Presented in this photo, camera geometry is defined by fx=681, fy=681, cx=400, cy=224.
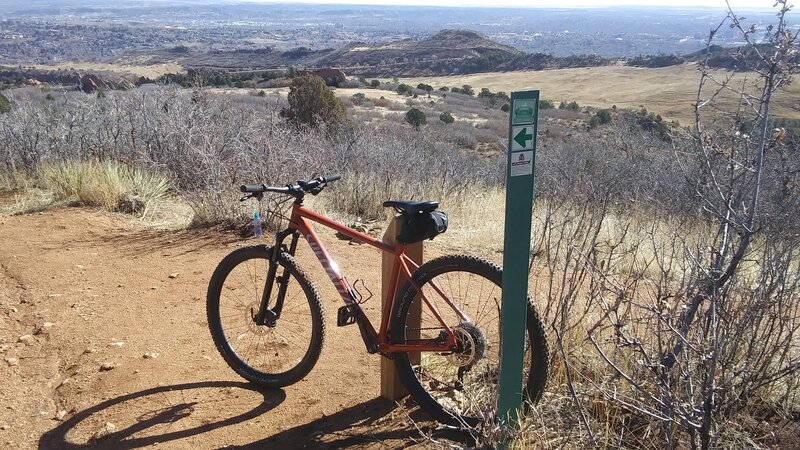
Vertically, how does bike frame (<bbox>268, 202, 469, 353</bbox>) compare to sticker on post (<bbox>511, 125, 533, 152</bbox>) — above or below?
below

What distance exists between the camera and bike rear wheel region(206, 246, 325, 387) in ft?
12.0

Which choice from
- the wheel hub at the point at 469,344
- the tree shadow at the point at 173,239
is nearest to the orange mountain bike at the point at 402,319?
the wheel hub at the point at 469,344

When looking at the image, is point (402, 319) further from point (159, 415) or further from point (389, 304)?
point (159, 415)

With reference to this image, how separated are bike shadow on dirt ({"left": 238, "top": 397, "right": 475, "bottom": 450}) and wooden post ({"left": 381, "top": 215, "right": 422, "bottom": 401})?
2.5 inches

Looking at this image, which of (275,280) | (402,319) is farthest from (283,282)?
(402,319)

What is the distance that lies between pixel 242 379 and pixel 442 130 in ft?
70.9

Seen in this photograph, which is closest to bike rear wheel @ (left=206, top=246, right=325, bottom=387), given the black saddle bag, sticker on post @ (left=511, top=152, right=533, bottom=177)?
the black saddle bag

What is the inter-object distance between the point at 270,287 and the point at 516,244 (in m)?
1.74

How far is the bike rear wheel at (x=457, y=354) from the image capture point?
3080 millimetres

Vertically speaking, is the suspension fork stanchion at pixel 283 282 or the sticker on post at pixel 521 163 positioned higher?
the sticker on post at pixel 521 163

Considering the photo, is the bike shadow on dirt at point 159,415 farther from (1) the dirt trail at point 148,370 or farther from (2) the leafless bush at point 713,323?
(2) the leafless bush at point 713,323

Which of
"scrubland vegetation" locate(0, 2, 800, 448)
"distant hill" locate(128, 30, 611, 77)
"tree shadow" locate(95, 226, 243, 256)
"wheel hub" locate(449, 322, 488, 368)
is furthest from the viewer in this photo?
"distant hill" locate(128, 30, 611, 77)

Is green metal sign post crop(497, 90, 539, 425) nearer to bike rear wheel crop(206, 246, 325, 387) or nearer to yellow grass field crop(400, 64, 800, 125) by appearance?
bike rear wheel crop(206, 246, 325, 387)

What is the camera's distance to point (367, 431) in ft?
11.1
